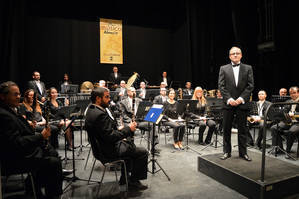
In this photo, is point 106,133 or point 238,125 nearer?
point 106,133

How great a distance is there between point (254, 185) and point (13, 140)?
282cm

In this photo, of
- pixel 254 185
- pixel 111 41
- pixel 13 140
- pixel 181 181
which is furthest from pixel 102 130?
pixel 111 41

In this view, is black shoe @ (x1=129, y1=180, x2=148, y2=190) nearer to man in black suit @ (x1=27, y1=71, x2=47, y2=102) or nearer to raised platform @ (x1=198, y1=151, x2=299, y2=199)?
raised platform @ (x1=198, y1=151, x2=299, y2=199)

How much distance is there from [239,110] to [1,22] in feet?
26.1

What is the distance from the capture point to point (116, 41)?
Answer: 11.0m

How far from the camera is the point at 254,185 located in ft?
8.77

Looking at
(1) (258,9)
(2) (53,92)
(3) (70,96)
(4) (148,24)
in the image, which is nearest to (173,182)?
(2) (53,92)

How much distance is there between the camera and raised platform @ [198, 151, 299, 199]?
2.66 meters

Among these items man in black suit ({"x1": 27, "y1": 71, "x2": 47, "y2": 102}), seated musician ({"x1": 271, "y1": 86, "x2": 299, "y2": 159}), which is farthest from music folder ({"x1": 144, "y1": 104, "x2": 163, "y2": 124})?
man in black suit ({"x1": 27, "y1": 71, "x2": 47, "y2": 102})

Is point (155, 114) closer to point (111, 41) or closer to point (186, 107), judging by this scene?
point (186, 107)

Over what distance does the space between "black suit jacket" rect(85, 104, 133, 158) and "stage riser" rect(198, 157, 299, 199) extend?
163 centimetres

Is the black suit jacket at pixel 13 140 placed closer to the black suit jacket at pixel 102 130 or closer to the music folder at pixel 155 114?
the black suit jacket at pixel 102 130

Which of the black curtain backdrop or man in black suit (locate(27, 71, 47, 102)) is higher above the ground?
the black curtain backdrop

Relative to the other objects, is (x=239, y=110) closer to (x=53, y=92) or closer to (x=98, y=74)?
(x=53, y=92)
